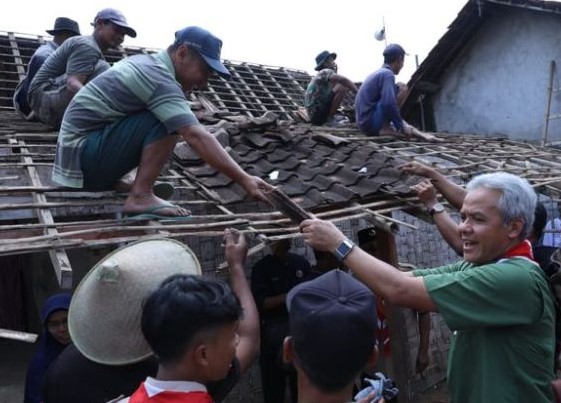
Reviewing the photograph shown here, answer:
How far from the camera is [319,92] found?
8109mm

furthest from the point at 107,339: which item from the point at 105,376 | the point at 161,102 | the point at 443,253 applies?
the point at 443,253

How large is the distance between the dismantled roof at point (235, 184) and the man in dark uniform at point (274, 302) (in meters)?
0.51

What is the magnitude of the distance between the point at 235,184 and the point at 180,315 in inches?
100

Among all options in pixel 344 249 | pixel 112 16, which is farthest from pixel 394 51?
pixel 344 249

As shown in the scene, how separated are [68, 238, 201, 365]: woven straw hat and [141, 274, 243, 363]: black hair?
207 millimetres

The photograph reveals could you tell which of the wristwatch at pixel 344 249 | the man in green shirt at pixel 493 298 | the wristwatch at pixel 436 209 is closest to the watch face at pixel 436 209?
the wristwatch at pixel 436 209

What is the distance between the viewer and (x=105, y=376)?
195 centimetres

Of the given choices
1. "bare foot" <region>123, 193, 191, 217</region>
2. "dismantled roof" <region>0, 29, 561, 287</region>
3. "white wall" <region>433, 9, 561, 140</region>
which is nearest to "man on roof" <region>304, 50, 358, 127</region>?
"dismantled roof" <region>0, 29, 561, 287</region>

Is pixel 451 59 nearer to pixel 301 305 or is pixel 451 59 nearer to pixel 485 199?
pixel 485 199

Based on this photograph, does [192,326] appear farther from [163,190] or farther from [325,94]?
[325,94]

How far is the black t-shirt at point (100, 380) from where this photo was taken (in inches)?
75.9

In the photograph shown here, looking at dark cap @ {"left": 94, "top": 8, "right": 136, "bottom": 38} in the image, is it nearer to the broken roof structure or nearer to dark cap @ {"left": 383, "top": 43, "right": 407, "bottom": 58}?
the broken roof structure

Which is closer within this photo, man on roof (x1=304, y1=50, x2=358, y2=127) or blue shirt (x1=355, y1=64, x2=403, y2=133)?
blue shirt (x1=355, y1=64, x2=403, y2=133)

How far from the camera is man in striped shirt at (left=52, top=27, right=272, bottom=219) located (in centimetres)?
332
